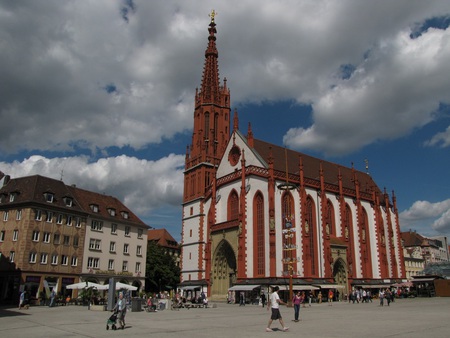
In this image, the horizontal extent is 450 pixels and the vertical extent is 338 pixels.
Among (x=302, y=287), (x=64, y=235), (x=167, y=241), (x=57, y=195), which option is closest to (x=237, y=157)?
(x=302, y=287)

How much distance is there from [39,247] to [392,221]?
5000cm

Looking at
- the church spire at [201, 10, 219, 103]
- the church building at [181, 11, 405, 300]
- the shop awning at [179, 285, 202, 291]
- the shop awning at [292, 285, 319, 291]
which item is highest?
the church spire at [201, 10, 219, 103]

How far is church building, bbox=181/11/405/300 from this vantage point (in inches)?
1768

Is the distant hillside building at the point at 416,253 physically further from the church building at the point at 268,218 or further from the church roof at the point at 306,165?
the church building at the point at 268,218

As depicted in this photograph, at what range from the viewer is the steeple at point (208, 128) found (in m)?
59.5

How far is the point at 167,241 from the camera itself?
9294cm

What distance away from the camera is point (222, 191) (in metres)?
53.0

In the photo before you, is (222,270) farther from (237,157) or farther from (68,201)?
(68,201)

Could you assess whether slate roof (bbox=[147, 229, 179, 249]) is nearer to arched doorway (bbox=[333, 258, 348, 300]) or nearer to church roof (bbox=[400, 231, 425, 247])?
arched doorway (bbox=[333, 258, 348, 300])

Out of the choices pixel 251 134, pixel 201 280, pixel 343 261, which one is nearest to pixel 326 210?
pixel 343 261

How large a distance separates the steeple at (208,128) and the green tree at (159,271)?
16.6m

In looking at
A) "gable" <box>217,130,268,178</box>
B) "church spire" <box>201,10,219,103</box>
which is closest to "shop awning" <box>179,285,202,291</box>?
"gable" <box>217,130,268,178</box>

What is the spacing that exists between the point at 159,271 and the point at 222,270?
23.1m

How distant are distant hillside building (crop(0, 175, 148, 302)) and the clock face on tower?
728 inches
